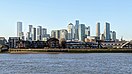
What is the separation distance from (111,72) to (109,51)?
126m

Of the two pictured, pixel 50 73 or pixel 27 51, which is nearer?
pixel 50 73

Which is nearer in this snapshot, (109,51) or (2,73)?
(2,73)

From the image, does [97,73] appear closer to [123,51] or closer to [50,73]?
[50,73]

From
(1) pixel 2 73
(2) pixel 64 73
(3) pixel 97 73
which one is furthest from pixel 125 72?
(1) pixel 2 73

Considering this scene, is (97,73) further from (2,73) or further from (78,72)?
(2,73)

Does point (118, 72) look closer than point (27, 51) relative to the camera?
Yes

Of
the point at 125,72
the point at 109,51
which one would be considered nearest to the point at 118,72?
the point at 125,72

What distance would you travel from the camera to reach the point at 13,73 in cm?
5131

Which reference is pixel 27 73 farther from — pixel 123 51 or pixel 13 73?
pixel 123 51

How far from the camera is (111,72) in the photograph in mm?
52375

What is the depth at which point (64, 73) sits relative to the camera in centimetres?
5097

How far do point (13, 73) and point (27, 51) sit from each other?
440ft

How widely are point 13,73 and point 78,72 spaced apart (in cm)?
871

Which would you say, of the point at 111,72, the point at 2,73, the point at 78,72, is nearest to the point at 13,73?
the point at 2,73
